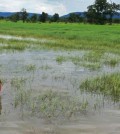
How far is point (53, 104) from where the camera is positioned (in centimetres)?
991

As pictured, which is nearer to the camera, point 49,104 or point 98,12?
point 49,104

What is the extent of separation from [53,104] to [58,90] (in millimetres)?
2127

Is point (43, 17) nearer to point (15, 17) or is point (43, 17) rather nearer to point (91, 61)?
point (15, 17)

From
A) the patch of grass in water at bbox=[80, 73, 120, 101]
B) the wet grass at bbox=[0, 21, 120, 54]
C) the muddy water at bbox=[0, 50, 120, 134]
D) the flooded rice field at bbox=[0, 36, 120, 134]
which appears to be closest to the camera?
the muddy water at bbox=[0, 50, 120, 134]

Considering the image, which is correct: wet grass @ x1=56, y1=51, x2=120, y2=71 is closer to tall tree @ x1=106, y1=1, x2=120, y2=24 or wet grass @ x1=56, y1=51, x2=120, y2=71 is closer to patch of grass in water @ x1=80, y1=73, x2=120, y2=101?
Result: patch of grass in water @ x1=80, y1=73, x2=120, y2=101

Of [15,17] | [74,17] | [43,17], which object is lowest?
[15,17]

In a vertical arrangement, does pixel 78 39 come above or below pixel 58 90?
below

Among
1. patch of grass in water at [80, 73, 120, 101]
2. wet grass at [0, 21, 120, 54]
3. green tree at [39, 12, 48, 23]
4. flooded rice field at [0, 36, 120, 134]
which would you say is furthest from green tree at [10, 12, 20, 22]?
patch of grass in water at [80, 73, 120, 101]

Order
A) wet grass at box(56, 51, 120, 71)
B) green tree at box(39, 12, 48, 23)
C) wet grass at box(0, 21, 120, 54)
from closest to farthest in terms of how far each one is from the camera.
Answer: wet grass at box(56, 51, 120, 71) < wet grass at box(0, 21, 120, 54) < green tree at box(39, 12, 48, 23)

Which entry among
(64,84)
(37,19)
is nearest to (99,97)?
(64,84)

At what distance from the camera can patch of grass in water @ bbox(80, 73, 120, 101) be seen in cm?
1154

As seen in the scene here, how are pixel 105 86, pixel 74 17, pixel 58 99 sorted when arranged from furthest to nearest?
pixel 74 17
pixel 105 86
pixel 58 99

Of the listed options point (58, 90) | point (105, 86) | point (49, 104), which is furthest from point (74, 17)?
point (49, 104)

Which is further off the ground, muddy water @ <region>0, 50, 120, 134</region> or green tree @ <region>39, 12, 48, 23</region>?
green tree @ <region>39, 12, 48, 23</region>
